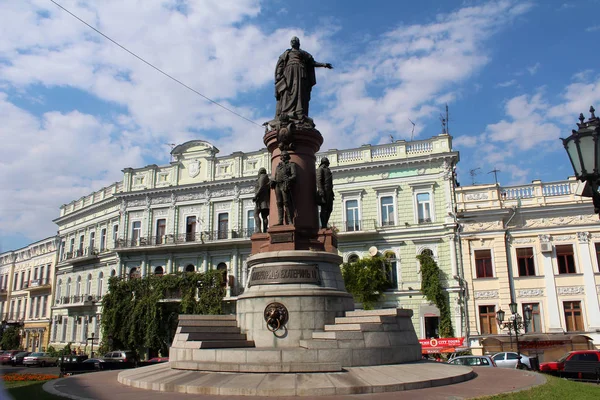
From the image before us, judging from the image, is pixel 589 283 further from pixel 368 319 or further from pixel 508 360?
pixel 368 319

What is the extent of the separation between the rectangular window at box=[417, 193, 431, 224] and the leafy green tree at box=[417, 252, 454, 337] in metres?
2.52

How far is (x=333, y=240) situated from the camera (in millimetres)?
14086

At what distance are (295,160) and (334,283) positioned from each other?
11.9ft

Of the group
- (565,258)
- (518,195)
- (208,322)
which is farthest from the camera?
(518,195)

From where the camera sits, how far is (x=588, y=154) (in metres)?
6.36

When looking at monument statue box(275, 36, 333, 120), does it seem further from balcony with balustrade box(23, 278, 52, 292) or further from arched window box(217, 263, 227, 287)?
balcony with balustrade box(23, 278, 52, 292)

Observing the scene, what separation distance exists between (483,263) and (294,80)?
923 inches

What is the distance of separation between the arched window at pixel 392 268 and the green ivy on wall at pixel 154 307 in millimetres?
12268

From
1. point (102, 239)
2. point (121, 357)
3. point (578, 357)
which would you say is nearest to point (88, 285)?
point (102, 239)

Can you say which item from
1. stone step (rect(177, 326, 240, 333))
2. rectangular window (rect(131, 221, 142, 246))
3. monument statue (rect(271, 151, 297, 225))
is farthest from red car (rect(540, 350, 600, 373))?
rectangular window (rect(131, 221, 142, 246))

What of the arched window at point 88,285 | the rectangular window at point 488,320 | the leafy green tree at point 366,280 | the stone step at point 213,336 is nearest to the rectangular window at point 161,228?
the arched window at point 88,285

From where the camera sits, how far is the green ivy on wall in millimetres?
37281

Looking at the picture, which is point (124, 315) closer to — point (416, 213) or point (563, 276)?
point (416, 213)

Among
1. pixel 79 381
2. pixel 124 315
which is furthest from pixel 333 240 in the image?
pixel 124 315
